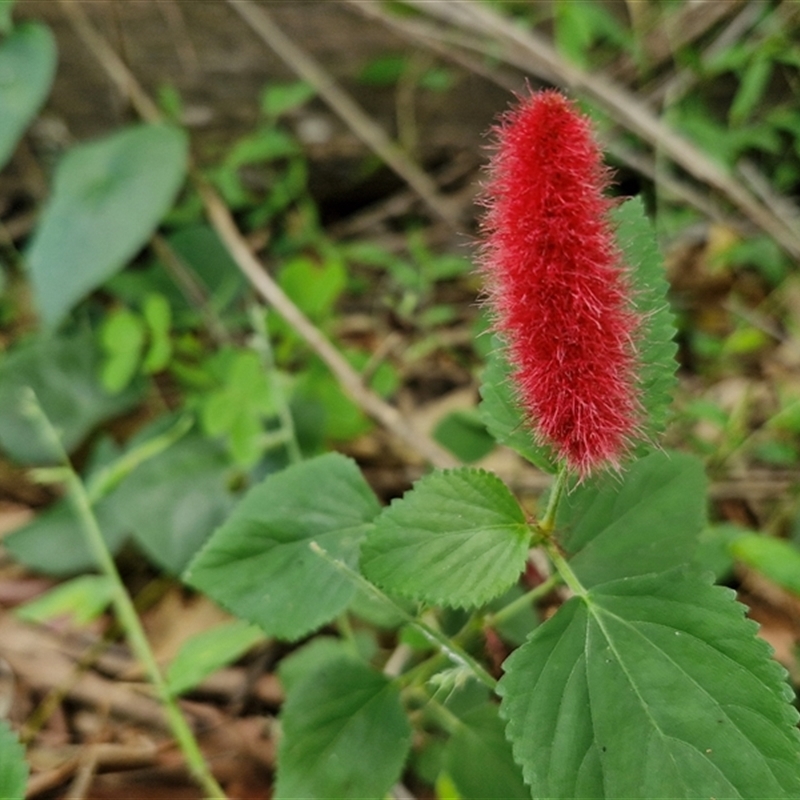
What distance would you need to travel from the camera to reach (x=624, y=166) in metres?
1.88

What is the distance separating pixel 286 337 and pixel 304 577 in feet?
3.00

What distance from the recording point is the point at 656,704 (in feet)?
1.93

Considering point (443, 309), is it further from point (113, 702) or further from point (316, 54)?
point (113, 702)

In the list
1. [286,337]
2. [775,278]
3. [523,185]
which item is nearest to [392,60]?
[286,337]

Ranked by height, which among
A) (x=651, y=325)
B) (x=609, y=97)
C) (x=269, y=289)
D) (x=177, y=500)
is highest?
(x=609, y=97)

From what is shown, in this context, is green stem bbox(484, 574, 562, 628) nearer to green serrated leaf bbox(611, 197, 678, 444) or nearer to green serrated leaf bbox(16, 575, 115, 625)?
green serrated leaf bbox(611, 197, 678, 444)

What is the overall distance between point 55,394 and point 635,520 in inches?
51.5

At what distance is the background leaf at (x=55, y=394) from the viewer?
5.32 ft

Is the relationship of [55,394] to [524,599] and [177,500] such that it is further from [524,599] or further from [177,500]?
[524,599]

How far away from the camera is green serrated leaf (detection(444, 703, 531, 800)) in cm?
76

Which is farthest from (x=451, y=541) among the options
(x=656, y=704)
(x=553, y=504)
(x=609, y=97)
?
(x=609, y=97)

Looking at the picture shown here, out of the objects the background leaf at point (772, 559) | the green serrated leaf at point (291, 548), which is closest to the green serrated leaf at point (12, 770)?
the green serrated leaf at point (291, 548)

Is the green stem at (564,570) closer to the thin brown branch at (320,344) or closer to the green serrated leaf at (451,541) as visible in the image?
the green serrated leaf at (451,541)

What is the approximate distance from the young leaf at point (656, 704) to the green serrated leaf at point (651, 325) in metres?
0.14
